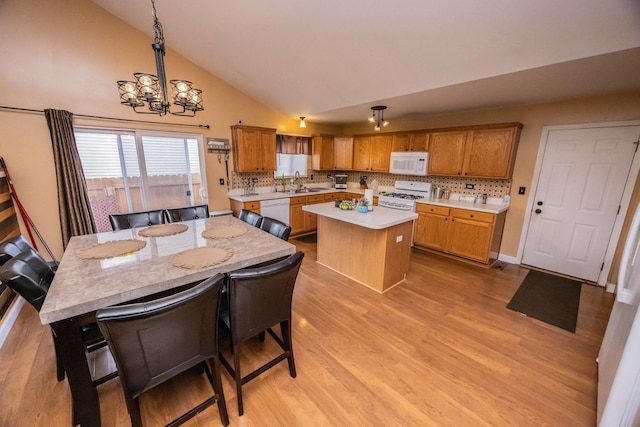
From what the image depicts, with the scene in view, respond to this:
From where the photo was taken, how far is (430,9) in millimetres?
1977

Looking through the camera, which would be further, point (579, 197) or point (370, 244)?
point (579, 197)

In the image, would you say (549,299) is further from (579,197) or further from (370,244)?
(370,244)

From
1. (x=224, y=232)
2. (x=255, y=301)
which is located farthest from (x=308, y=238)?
(x=255, y=301)

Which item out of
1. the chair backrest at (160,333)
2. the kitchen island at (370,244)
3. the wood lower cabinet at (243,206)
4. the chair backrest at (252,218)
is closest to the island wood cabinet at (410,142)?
the kitchen island at (370,244)

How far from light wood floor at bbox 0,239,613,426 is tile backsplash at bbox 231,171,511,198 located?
1832mm

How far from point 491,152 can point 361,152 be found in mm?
2460

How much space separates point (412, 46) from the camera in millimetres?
2379

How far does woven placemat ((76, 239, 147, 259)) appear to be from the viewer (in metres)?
1.75

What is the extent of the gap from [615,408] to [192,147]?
16.6 ft

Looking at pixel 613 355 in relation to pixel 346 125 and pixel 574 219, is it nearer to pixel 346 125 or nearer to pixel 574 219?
pixel 574 219

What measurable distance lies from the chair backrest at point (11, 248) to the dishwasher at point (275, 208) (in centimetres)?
288

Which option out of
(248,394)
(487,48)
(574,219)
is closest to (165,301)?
(248,394)

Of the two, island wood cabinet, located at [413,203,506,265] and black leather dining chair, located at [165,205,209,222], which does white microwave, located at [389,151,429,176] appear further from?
black leather dining chair, located at [165,205,209,222]

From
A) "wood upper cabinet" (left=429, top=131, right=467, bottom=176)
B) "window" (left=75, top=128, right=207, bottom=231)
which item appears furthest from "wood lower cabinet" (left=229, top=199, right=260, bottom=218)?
"wood upper cabinet" (left=429, top=131, right=467, bottom=176)
